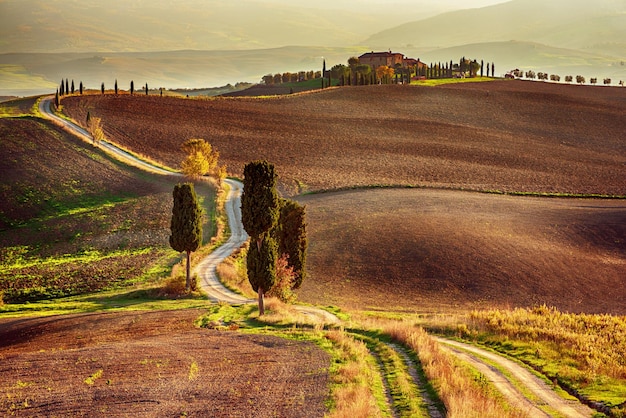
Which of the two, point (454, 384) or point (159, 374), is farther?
point (454, 384)

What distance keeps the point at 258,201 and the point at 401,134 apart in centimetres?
8020

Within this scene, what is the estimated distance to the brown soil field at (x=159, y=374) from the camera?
65.7 feet

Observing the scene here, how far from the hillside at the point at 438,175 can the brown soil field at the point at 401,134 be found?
365mm

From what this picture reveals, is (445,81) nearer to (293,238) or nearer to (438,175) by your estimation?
(438,175)

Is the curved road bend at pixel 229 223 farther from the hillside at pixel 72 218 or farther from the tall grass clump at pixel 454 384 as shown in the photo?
the tall grass clump at pixel 454 384

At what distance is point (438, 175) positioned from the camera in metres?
87.4

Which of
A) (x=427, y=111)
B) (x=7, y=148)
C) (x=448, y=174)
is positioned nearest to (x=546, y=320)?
(x=448, y=174)

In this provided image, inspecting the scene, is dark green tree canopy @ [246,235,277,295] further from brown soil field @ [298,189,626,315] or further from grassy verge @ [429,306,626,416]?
grassy verge @ [429,306,626,416]

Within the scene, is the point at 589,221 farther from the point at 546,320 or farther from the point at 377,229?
the point at 546,320

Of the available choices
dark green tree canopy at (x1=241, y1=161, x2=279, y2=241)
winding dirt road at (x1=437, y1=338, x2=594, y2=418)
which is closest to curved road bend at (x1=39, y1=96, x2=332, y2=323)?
dark green tree canopy at (x1=241, y1=161, x2=279, y2=241)

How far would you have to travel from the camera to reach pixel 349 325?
111 feet

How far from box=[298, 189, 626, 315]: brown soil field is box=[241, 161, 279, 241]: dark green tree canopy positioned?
32.4 feet

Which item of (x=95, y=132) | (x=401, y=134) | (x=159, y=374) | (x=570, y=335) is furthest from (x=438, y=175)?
(x=159, y=374)

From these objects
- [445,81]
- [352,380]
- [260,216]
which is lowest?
[352,380]
